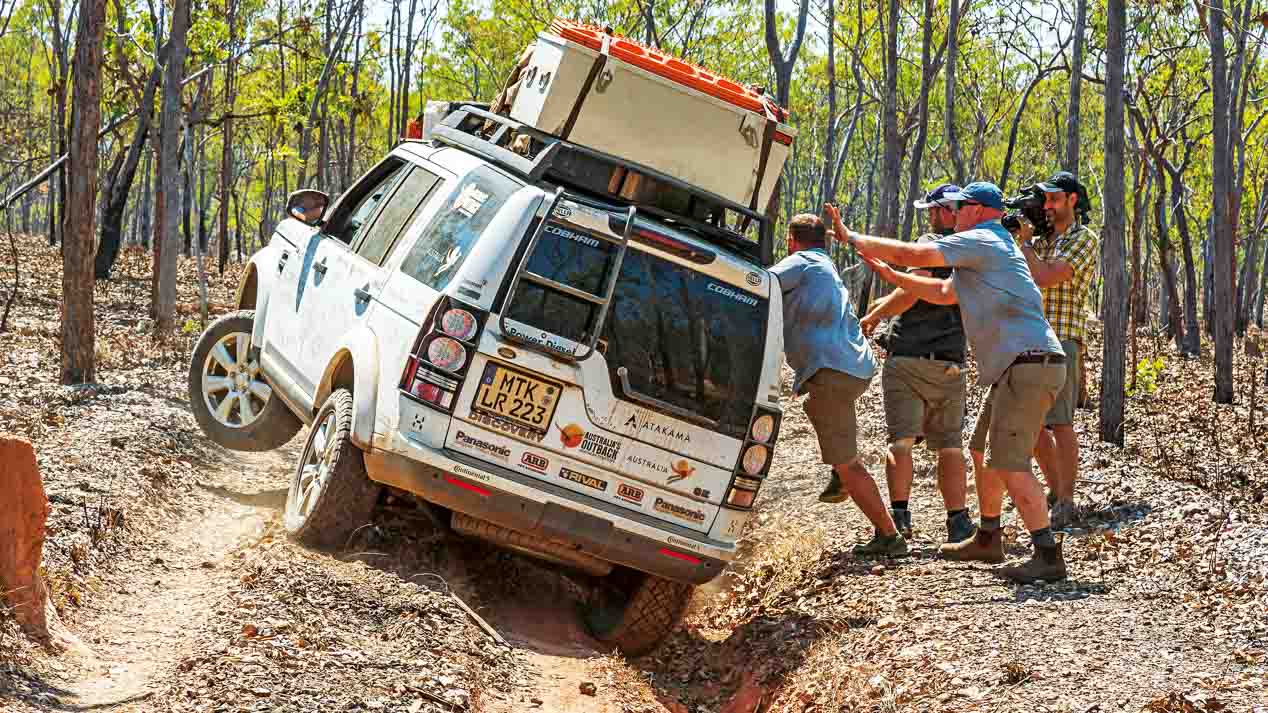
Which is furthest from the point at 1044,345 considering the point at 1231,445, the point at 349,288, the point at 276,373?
the point at 1231,445

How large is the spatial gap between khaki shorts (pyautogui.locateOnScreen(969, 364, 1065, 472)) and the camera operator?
1.32 meters

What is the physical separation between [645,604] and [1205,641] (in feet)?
9.17

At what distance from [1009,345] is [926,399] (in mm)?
1166

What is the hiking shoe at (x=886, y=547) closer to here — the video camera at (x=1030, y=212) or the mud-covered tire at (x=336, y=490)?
the video camera at (x=1030, y=212)

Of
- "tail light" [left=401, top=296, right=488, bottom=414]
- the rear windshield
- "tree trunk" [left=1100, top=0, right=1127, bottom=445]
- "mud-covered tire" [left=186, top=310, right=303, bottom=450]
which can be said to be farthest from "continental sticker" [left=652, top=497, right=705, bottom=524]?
"tree trunk" [left=1100, top=0, right=1127, bottom=445]

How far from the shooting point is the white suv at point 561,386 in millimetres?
6445

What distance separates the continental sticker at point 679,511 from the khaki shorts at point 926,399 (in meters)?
1.98

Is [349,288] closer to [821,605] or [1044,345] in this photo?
[821,605]

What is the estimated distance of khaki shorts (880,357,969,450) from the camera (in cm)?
823

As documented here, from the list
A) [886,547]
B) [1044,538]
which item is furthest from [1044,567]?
[886,547]

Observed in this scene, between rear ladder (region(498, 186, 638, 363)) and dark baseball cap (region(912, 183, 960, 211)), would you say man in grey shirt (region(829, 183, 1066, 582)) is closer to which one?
dark baseball cap (region(912, 183, 960, 211))

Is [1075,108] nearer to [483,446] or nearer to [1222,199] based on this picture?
[1222,199]

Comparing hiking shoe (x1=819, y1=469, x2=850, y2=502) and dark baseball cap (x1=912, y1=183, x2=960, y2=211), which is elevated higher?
dark baseball cap (x1=912, y1=183, x2=960, y2=211)

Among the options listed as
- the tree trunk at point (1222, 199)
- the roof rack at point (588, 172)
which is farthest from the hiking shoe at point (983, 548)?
the tree trunk at point (1222, 199)
